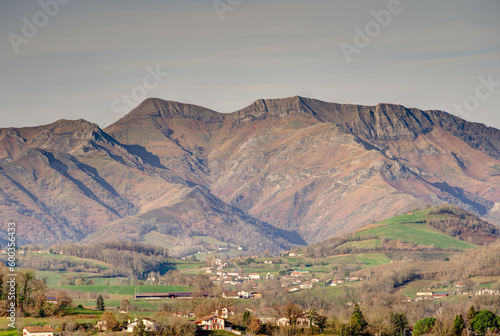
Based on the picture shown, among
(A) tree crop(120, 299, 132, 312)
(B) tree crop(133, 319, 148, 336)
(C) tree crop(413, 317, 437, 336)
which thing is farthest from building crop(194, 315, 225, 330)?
(A) tree crop(120, 299, 132, 312)

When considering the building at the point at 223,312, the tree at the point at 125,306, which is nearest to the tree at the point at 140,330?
the building at the point at 223,312

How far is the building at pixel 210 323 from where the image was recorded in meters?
133

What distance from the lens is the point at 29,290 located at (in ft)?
449

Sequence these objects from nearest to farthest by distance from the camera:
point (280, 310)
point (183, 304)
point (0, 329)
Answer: point (0, 329) → point (280, 310) → point (183, 304)

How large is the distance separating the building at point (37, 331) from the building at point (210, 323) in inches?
975

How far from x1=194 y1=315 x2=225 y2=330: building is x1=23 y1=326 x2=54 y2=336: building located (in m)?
24.8

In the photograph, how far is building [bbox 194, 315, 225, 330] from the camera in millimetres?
133375

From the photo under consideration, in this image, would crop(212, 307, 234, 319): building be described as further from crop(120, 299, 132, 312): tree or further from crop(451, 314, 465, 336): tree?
crop(451, 314, 465, 336): tree

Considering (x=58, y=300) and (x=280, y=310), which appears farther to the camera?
(x=280, y=310)

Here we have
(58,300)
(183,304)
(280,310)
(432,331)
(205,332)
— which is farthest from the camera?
(183,304)

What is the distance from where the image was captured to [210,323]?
135 m

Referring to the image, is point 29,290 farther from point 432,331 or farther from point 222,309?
point 432,331

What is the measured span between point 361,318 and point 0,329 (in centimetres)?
5488

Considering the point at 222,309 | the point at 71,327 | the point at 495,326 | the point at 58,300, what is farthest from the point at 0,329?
the point at 495,326
